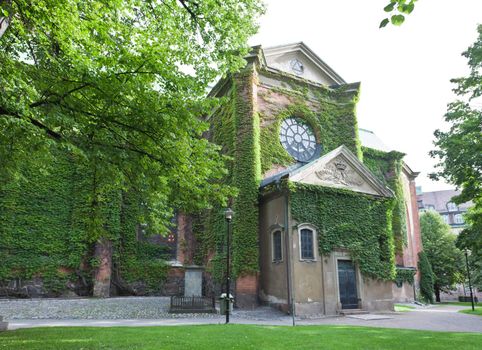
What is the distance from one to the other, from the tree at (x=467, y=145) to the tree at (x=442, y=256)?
22495mm

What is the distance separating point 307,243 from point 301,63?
42.3ft

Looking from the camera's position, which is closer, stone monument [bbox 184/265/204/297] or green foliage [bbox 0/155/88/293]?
stone monument [bbox 184/265/204/297]

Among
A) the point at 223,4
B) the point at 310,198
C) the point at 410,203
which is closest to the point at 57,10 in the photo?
the point at 223,4

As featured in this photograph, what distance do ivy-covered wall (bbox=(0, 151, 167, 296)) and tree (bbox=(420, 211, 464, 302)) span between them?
2905cm

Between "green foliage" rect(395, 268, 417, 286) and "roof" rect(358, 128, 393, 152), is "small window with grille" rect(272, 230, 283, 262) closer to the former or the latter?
"green foliage" rect(395, 268, 417, 286)

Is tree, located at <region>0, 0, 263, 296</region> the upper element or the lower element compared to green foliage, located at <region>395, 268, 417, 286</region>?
upper

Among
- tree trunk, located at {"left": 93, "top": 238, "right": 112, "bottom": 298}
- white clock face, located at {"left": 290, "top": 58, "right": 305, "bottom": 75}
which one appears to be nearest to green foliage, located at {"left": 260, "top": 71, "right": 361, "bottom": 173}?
A: white clock face, located at {"left": 290, "top": 58, "right": 305, "bottom": 75}

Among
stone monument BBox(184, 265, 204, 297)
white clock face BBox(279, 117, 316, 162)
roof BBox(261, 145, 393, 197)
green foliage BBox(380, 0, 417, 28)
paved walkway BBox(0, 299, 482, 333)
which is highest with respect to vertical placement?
white clock face BBox(279, 117, 316, 162)

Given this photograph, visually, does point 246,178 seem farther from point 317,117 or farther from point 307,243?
point 317,117

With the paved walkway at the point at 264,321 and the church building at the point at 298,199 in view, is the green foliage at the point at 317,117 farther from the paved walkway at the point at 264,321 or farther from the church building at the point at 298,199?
the paved walkway at the point at 264,321

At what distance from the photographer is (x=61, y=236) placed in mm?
22344

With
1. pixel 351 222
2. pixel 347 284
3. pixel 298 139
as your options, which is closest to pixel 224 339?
pixel 347 284

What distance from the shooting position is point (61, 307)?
16.4 meters

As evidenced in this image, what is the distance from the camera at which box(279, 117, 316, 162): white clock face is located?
22562 millimetres
